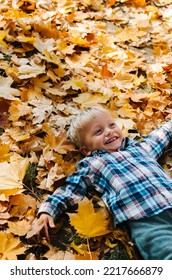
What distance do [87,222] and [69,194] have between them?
23cm

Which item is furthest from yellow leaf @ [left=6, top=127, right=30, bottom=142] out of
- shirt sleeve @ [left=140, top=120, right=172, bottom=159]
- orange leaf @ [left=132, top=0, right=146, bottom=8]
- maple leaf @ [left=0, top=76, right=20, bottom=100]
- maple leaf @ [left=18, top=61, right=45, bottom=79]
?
orange leaf @ [left=132, top=0, right=146, bottom=8]

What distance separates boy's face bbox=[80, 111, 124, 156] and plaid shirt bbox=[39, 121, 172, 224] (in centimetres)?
4

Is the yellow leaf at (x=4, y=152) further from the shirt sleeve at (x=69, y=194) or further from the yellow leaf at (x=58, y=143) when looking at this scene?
the shirt sleeve at (x=69, y=194)

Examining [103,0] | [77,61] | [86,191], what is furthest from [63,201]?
[103,0]

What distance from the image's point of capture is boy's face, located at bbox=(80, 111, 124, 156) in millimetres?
2243

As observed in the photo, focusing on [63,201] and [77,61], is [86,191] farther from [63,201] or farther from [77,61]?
[77,61]

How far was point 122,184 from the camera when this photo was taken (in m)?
2.02

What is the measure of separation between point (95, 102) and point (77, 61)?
0.57 meters

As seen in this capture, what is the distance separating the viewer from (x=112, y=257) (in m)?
1.85

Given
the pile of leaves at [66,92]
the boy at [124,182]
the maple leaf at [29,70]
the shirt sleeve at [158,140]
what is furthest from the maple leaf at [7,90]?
the shirt sleeve at [158,140]

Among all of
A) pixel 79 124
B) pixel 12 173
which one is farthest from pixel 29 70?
pixel 12 173

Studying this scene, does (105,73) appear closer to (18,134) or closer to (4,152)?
(18,134)

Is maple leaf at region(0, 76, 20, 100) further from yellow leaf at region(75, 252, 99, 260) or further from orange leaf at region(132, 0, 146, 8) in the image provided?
orange leaf at region(132, 0, 146, 8)

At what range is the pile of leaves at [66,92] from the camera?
189 cm
